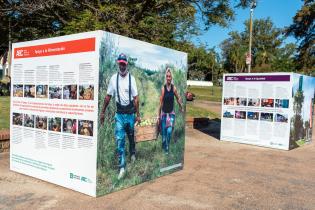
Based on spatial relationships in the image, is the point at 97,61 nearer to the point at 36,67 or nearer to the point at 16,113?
the point at 36,67

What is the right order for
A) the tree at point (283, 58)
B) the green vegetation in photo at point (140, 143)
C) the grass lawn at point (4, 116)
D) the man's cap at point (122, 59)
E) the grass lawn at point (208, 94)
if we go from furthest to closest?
the tree at point (283, 58), the grass lawn at point (208, 94), the grass lawn at point (4, 116), the man's cap at point (122, 59), the green vegetation in photo at point (140, 143)

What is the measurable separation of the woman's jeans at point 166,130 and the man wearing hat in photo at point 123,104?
929 millimetres

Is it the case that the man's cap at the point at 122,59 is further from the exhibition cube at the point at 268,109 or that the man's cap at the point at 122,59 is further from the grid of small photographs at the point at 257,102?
the grid of small photographs at the point at 257,102

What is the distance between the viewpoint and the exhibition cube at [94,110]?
5730mm

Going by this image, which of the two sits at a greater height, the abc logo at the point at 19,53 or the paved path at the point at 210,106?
the abc logo at the point at 19,53

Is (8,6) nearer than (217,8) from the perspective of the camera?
Yes

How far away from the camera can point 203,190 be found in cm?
643

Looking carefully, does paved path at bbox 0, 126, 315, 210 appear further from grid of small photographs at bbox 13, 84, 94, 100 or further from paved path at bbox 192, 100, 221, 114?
paved path at bbox 192, 100, 221, 114

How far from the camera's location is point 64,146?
615 centimetres

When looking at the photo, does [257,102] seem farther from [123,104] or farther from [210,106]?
[210,106]

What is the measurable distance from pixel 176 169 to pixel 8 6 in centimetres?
1087

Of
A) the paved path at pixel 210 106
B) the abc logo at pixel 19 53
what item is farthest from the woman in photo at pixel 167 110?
the paved path at pixel 210 106

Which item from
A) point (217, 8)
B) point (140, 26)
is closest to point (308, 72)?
point (217, 8)

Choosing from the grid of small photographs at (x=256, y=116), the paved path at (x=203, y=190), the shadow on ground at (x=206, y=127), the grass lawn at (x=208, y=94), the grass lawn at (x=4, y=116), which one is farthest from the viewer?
the grass lawn at (x=208, y=94)
